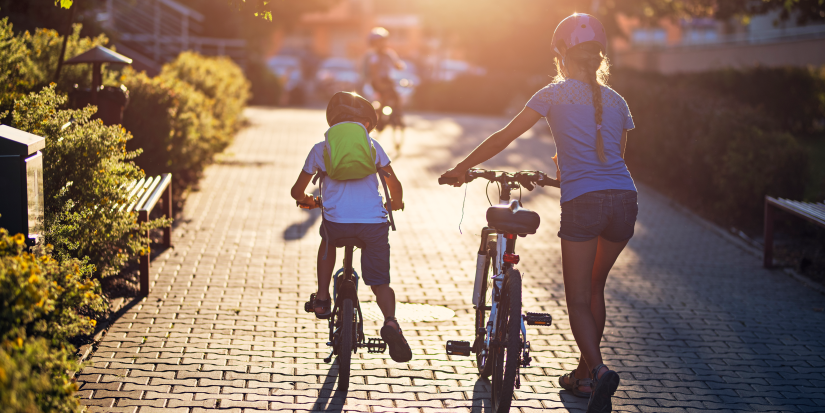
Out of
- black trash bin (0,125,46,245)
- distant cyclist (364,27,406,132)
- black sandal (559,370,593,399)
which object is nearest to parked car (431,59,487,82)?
distant cyclist (364,27,406,132)

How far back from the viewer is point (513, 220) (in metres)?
3.92

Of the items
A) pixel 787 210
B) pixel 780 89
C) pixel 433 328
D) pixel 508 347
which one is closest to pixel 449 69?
pixel 780 89

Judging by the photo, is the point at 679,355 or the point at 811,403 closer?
the point at 811,403

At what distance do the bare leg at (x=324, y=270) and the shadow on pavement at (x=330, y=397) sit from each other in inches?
15.3

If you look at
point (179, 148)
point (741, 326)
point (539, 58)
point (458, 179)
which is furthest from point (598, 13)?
point (458, 179)

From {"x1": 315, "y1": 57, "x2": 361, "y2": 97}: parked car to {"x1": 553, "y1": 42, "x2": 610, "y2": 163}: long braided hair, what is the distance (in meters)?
28.1

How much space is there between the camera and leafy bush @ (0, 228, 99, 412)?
8.10 feet

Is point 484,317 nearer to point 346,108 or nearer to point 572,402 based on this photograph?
point 572,402

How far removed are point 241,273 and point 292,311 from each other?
1153 mm

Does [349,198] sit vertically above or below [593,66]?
below

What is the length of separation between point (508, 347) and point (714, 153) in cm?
724

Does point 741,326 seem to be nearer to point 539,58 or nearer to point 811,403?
point 811,403

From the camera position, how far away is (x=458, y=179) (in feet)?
13.6

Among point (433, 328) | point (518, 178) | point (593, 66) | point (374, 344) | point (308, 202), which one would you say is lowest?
point (433, 328)
